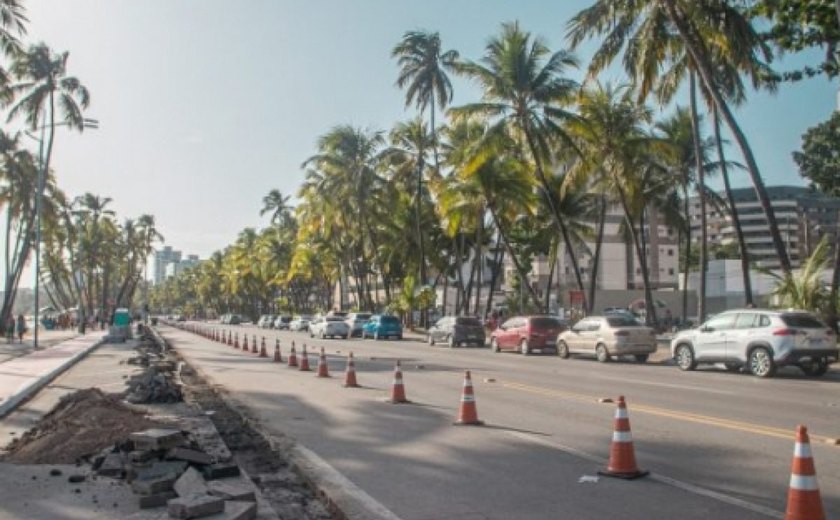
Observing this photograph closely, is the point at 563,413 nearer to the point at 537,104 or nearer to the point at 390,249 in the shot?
the point at 537,104

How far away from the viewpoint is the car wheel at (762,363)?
19172mm

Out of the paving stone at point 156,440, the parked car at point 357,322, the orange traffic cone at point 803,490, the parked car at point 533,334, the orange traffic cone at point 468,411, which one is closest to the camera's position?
the orange traffic cone at point 803,490

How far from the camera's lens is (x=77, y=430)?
10297mm

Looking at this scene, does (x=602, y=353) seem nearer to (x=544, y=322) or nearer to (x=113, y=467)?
(x=544, y=322)

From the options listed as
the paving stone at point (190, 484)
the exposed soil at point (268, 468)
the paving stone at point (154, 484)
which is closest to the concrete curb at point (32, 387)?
the exposed soil at point (268, 468)

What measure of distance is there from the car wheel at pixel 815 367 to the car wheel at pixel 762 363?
2.28 ft

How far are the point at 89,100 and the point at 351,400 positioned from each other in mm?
41001

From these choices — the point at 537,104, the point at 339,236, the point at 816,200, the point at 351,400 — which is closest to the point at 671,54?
the point at 537,104

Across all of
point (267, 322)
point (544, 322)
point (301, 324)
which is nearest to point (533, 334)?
point (544, 322)

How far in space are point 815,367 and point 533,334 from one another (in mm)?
12234

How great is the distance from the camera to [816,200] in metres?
154

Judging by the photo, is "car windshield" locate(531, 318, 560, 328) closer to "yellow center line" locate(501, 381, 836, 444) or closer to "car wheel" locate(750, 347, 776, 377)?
"car wheel" locate(750, 347, 776, 377)

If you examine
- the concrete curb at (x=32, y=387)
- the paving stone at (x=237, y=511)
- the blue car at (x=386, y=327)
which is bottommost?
the concrete curb at (x=32, y=387)

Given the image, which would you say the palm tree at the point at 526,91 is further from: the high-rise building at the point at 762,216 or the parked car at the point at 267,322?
the high-rise building at the point at 762,216
